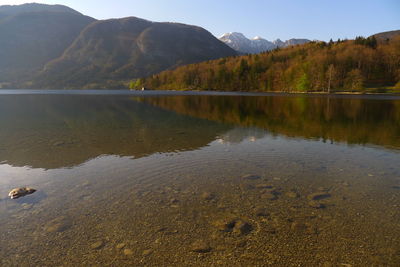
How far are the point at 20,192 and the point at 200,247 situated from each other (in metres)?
11.7

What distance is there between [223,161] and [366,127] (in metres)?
30.0

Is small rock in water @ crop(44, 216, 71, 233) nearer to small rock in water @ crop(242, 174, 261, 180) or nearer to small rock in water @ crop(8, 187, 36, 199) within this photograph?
small rock in water @ crop(8, 187, 36, 199)

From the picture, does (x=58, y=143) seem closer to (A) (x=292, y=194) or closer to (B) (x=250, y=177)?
(B) (x=250, y=177)

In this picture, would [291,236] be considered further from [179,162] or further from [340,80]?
[340,80]

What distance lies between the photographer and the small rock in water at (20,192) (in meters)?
14.0

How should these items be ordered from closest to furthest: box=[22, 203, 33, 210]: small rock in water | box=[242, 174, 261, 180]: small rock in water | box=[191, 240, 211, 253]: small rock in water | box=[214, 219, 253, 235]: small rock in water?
1. box=[191, 240, 211, 253]: small rock in water
2. box=[214, 219, 253, 235]: small rock in water
3. box=[22, 203, 33, 210]: small rock in water
4. box=[242, 174, 261, 180]: small rock in water

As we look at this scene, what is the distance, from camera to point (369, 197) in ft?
46.2

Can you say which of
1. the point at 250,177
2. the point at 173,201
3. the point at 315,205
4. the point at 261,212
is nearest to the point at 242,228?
the point at 261,212

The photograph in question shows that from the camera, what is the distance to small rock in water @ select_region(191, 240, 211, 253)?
9.46 metres

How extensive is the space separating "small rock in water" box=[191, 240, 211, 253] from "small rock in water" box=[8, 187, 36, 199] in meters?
11.2

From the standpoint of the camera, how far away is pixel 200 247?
9656mm

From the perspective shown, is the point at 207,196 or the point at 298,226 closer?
the point at 298,226

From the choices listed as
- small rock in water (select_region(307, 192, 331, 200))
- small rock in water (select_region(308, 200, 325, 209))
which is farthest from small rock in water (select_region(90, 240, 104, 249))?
small rock in water (select_region(307, 192, 331, 200))

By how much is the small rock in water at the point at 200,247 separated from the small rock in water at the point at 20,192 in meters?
11.2
